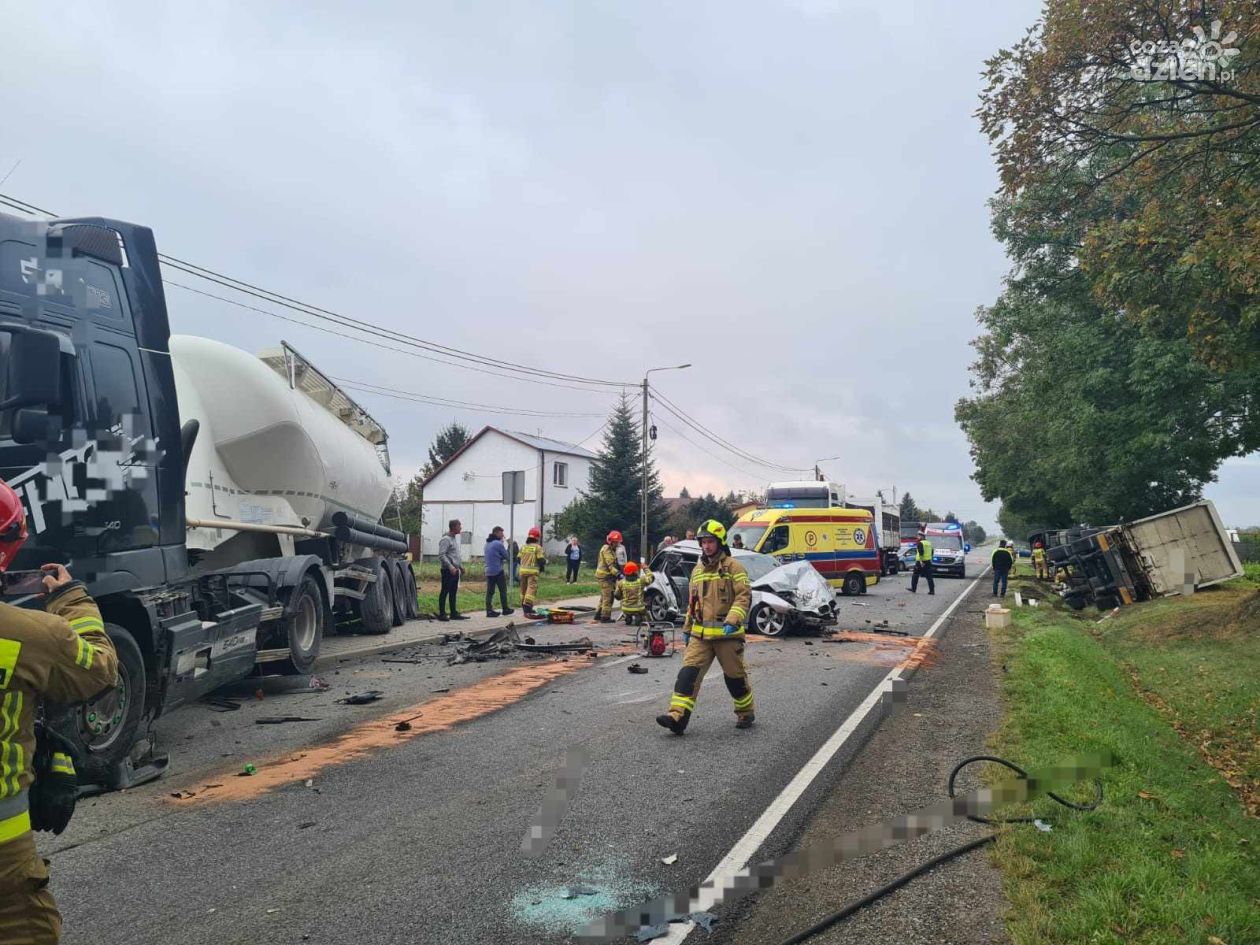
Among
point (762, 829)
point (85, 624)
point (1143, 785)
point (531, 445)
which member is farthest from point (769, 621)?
point (531, 445)

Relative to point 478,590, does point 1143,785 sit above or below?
below

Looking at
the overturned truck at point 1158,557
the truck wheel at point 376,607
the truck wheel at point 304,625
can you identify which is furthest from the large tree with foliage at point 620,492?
the truck wheel at point 304,625

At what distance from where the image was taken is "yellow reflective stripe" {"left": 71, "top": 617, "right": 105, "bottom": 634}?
8.75 feet

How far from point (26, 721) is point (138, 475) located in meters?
4.10

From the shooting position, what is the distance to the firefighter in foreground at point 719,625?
24.2 feet

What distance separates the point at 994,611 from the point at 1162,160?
9391 millimetres

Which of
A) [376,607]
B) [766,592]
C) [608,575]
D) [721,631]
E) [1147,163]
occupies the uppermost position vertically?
[1147,163]

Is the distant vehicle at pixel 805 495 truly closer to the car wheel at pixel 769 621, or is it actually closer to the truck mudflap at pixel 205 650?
the car wheel at pixel 769 621

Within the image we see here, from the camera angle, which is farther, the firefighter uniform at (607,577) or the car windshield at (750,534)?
the car windshield at (750,534)

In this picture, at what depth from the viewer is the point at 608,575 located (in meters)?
17.0

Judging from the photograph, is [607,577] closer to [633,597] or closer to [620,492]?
[633,597]

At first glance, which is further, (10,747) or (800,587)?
(800,587)

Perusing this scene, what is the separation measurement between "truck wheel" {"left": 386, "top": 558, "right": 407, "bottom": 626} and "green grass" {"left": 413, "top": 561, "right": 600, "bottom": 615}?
1.68 metres

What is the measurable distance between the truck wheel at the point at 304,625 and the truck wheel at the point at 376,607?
12.4ft
